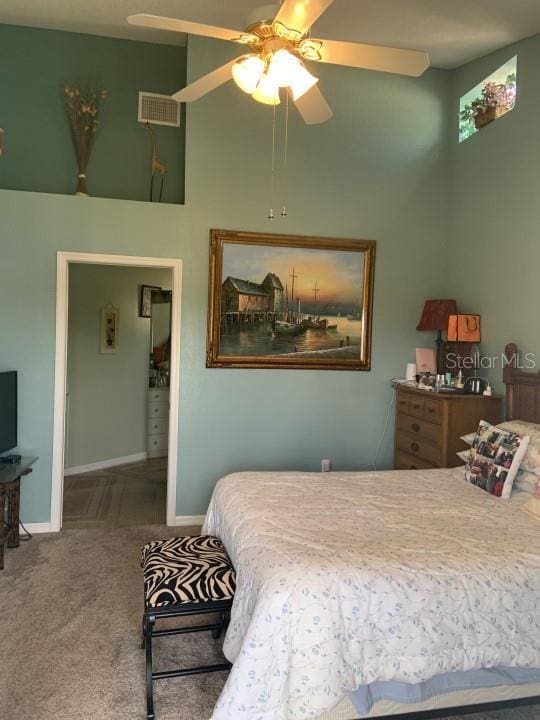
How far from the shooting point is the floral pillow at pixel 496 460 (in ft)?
8.94

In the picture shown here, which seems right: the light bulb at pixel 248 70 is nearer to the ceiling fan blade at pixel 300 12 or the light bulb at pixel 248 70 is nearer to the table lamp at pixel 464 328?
the ceiling fan blade at pixel 300 12

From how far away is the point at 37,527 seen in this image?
154 inches

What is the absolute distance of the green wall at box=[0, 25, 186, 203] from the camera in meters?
4.30

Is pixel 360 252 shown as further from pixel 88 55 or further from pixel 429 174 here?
pixel 88 55

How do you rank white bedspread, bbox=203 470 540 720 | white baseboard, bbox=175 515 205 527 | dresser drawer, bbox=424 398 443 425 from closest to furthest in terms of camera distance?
white bedspread, bbox=203 470 540 720 < dresser drawer, bbox=424 398 443 425 < white baseboard, bbox=175 515 205 527

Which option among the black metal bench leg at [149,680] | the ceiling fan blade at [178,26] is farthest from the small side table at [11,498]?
the ceiling fan blade at [178,26]

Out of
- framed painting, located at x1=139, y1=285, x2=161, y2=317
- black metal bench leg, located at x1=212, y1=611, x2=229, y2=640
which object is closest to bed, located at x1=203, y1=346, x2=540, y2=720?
black metal bench leg, located at x1=212, y1=611, x2=229, y2=640

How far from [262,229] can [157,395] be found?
9.53ft

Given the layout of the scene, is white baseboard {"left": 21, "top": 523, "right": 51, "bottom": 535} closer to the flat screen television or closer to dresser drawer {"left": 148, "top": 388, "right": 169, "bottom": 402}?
the flat screen television

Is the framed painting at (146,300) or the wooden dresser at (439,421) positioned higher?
the framed painting at (146,300)

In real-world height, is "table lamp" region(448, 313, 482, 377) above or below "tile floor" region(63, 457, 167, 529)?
above

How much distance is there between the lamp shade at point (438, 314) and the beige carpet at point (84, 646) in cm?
269

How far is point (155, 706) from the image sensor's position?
2.09m

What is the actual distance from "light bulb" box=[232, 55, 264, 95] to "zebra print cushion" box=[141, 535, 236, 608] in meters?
2.12
